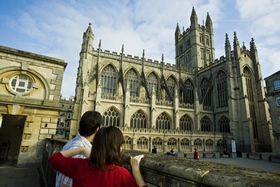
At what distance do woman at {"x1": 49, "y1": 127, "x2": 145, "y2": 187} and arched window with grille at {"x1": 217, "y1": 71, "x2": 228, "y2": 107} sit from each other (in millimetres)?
29839

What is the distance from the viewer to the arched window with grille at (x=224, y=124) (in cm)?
2683

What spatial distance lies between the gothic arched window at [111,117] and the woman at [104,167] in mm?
20907

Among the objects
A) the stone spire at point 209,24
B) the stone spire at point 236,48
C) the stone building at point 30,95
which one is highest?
the stone spire at point 209,24

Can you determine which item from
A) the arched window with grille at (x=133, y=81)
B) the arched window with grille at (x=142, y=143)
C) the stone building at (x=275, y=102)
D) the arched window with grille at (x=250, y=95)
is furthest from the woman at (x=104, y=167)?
the arched window with grille at (x=250, y=95)

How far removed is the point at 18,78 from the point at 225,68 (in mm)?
28969

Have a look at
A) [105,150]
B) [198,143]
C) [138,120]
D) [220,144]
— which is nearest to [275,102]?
[220,144]

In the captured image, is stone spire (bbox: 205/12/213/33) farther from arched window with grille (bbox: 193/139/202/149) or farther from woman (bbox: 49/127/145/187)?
woman (bbox: 49/127/145/187)

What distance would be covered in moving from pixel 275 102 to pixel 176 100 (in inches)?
467

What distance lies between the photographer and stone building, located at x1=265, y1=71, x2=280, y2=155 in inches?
746

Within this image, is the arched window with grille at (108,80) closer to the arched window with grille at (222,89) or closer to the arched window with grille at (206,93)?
the arched window with grille at (206,93)

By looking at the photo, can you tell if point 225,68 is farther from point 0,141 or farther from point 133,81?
point 0,141

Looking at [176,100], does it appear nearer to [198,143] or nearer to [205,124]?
[198,143]

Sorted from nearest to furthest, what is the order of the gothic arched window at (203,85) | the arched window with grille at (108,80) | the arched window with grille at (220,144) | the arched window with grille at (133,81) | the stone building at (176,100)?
the stone building at (176,100) < the arched window with grille at (220,144) < the arched window with grille at (108,80) < the arched window with grille at (133,81) < the gothic arched window at (203,85)

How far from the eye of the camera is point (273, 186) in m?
0.97
